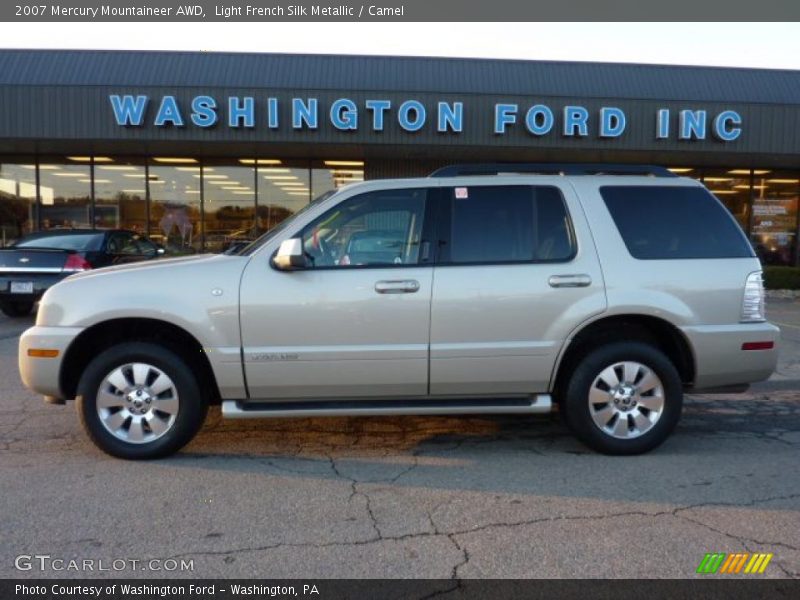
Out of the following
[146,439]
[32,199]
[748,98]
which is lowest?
[146,439]

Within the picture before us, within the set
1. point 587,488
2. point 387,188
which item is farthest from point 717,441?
point 387,188

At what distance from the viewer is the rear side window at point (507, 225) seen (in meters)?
4.68

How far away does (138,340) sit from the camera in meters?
4.63

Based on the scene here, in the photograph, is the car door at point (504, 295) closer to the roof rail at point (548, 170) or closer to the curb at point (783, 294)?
the roof rail at point (548, 170)

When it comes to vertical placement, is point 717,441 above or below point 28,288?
below

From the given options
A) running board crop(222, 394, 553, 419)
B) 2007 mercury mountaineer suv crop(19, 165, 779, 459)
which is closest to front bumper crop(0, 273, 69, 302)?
2007 mercury mountaineer suv crop(19, 165, 779, 459)

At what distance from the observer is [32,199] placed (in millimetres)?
17000

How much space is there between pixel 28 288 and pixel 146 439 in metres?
7.14

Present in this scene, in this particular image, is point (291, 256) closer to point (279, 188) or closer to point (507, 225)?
point (507, 225)

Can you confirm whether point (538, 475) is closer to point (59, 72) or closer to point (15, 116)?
point (15, 116)

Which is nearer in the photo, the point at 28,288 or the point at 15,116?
the point at 28,288

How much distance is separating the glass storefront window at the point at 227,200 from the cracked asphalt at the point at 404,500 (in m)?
12.1
